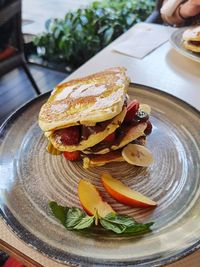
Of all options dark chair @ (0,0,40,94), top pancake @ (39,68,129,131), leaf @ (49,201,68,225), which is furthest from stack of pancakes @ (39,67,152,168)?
dark chair @ (0,0,40,94)

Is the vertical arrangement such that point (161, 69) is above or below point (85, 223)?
below

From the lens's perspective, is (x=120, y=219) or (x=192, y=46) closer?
(x=120, y=219)

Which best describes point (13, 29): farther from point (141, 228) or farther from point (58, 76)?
point (141, 228)

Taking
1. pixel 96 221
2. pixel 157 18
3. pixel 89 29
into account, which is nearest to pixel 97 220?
pixel 96 221

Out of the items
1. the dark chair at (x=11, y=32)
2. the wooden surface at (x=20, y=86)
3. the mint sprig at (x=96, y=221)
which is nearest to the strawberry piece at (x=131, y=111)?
the mint sprig at (x=96, y=221)

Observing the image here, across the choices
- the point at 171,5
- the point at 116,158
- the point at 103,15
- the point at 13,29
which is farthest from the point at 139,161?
the point at 103,15

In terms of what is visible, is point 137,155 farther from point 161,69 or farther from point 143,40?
point 143,40
